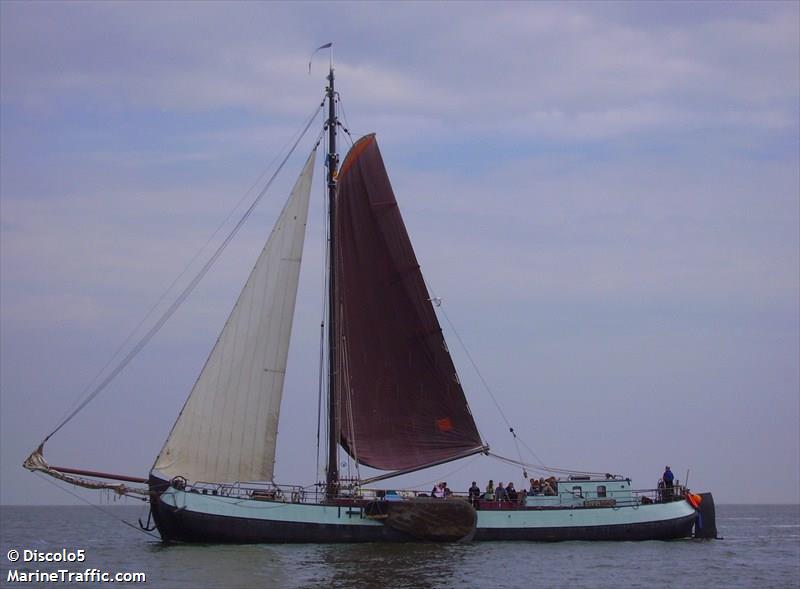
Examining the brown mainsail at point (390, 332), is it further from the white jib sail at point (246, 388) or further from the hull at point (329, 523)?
the hull at point (329, 523)

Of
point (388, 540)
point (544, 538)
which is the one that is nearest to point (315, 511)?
point (388, 540)

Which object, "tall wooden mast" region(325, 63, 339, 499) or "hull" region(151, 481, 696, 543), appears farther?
"tall wooden mast" region(325, 63, 339, 499)

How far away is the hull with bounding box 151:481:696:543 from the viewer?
1654 inches

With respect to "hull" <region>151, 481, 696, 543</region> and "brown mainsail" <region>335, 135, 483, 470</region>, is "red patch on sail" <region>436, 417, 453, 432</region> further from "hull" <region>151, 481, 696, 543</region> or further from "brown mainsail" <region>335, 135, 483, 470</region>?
"hull" <region>151, 481, 696, 543</region>

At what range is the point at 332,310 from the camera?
155 ft

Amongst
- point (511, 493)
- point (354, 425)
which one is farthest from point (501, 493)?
point (354, 425)

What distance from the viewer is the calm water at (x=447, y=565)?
112 feet

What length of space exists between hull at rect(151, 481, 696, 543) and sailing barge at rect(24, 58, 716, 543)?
55 mm

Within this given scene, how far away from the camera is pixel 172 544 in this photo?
4281 cm

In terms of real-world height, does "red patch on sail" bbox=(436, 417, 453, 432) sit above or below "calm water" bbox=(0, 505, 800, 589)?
above

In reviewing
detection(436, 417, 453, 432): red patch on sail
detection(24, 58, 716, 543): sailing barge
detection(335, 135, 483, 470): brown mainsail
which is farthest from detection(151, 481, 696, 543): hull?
detection(436, 417, 453, 432): red patch on sail

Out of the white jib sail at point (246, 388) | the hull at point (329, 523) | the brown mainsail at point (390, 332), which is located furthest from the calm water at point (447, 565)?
the brown mainsail at point (390, 332)

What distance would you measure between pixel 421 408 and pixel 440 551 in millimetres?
7814

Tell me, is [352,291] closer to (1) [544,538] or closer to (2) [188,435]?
(2) [188,435]
